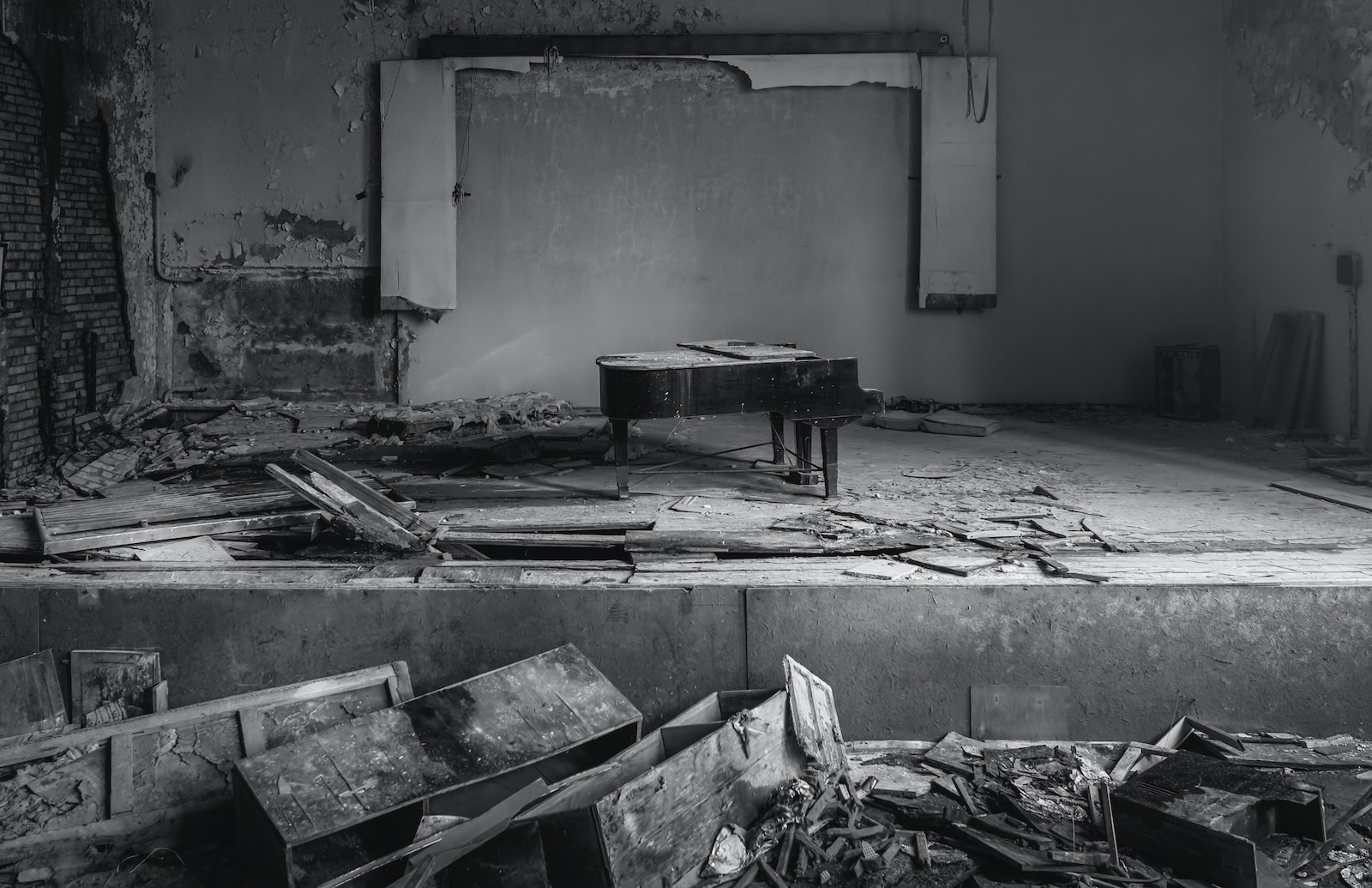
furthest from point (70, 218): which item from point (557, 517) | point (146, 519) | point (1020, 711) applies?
point (1020, 711)

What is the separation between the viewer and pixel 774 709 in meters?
3.79

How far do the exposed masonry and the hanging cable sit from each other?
6715mm

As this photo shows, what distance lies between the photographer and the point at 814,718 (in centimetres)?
390

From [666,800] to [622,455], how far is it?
2.54m

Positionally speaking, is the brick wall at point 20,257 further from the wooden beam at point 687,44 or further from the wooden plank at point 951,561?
the wooden plank at point 951,561

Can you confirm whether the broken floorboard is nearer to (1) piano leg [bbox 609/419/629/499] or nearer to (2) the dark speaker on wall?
(1) piano leg [bbox 609/419/629/499]

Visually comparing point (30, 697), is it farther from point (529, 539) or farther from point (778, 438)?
point (778, 438)

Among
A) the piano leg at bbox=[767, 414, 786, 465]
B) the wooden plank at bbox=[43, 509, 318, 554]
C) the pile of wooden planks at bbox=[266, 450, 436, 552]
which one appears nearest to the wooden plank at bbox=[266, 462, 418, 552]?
the pile of wooden planks at bbox=[266, 450, 436, 552]

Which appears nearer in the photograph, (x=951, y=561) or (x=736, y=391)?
(x=951, y=561)

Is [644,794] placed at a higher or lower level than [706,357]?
lower

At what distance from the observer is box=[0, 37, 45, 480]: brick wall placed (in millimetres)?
6945

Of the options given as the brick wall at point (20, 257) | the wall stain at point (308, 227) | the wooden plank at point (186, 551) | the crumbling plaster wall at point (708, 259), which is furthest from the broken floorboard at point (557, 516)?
the wall stain at point (308, 227)

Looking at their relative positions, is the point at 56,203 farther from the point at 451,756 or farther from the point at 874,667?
the point at 874,667

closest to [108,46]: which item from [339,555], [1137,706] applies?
[339,555]
